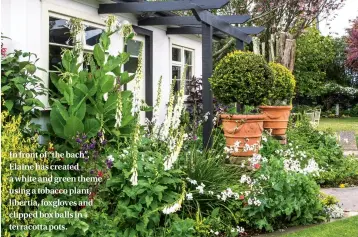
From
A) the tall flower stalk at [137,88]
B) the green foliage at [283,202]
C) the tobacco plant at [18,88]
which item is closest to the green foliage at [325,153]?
the green foliage at [283,202]

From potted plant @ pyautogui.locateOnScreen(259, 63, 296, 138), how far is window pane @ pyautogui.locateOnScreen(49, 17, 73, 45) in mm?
3338

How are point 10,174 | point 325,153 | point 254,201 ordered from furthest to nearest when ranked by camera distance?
point 325,153 → point 254,201 → point 10,174

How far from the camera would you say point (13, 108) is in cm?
468

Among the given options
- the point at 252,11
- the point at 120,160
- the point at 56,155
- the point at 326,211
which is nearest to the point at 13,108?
the point at 56,155

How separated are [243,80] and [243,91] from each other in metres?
0.15

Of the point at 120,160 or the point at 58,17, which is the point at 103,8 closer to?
the point at 58,17

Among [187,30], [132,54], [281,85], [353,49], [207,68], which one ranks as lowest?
[281,85]

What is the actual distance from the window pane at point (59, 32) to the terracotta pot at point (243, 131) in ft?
8.30

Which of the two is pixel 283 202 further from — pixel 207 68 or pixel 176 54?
pixel 176 54

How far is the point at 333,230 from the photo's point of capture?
14.2ft

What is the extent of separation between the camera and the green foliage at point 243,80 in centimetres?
595

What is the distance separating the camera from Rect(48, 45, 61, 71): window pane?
5.91m

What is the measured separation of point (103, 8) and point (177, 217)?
13.4ft

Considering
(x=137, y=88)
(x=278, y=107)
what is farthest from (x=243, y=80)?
(x=137, y=88)
